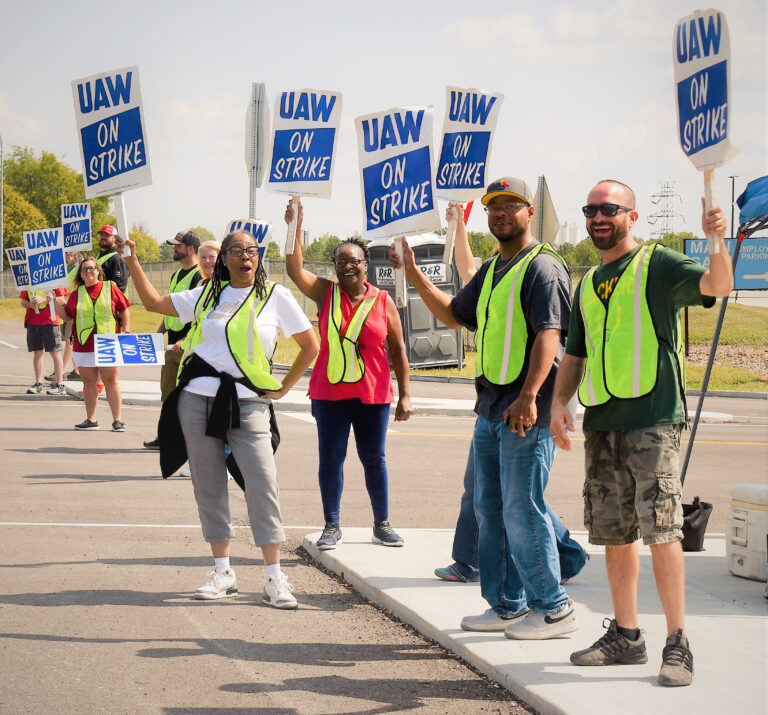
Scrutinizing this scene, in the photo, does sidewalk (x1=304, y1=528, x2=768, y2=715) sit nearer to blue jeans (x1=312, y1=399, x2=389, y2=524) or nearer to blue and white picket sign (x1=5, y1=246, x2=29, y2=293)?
blue jeans (x1=312, y1=399, x2=389, y2=524)

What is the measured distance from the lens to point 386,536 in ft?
23.5

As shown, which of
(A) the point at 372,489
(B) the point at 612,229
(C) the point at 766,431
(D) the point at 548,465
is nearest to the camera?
(B) the point at 612,229

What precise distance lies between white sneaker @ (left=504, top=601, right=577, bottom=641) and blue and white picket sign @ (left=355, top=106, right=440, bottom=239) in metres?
2.75

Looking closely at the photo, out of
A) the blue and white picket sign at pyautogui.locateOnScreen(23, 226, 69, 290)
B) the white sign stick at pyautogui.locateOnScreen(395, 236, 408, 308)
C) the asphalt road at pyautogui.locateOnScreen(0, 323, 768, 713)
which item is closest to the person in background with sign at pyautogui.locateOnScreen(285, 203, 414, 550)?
the asphalt road at pyautogui.locateOnScreen(0, 323, 768, 713)

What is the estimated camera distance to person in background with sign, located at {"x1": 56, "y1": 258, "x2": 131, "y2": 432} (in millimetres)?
12758

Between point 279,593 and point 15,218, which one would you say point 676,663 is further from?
point 15,218

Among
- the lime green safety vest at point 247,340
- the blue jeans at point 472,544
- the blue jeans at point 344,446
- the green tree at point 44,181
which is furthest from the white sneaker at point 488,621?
the green tree at point 44,181

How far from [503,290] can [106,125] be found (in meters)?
3.68

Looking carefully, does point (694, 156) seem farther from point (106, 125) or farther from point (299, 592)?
point (106, 125)

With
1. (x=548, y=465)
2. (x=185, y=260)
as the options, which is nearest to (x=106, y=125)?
(x=185, y=260)

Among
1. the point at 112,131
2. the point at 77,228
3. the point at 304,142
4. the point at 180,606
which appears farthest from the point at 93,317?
the point at 180,606

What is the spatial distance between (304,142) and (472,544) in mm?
3089

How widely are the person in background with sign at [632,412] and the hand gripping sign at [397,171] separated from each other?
7.69 ft

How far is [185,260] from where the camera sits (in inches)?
408
